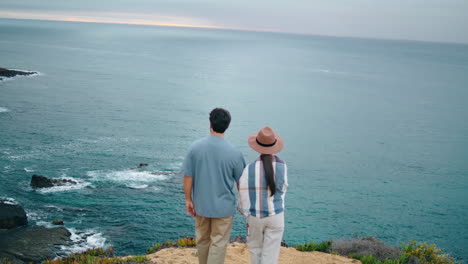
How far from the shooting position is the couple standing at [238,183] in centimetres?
584

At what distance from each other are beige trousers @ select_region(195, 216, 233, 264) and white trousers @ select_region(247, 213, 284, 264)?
1.19 feet

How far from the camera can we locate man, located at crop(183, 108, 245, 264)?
5883 mm

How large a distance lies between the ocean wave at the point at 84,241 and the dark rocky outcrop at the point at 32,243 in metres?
0.36

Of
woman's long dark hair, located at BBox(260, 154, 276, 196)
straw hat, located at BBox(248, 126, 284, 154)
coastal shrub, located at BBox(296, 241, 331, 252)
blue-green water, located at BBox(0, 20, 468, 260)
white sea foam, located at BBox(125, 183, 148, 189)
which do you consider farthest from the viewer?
white sea foam, located at BBox(125, 183, 148, 189)

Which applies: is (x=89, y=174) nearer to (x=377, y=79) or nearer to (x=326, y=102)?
(x=326, y=102)

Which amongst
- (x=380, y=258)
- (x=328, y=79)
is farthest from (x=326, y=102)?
(x=380, y=258)

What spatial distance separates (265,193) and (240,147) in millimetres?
41269

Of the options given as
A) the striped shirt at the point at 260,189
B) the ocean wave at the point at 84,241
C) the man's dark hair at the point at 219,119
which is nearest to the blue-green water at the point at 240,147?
the ocean wave at the point at 84,241

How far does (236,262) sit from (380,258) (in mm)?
4198

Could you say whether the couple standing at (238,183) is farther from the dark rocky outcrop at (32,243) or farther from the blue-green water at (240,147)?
the blue-green water at (240,147)

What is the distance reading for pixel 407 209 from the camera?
111 ft

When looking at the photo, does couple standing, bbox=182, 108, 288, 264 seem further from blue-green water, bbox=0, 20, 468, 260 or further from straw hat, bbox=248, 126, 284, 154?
blue-green water, bbox=0, 20, 468, 260

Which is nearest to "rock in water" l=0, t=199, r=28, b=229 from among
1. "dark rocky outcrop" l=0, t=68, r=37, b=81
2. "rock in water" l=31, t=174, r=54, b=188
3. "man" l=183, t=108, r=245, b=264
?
"rock in water" l=31, t=174, r=54, b=188

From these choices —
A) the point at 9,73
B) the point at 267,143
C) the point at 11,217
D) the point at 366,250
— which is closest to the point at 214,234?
the point at 267,143
